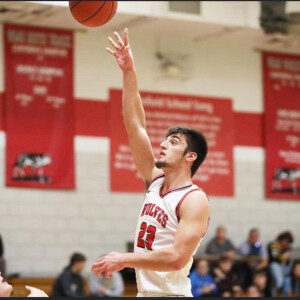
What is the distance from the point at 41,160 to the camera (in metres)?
13.4

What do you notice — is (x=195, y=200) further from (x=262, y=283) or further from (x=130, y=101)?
(x=262, y=283)

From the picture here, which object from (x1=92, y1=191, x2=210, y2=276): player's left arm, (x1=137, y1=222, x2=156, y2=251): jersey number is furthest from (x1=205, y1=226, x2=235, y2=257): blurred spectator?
(x1=92, y1=191, x2=210, y2=276): player's left arm

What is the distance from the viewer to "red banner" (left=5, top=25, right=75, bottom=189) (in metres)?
13.3

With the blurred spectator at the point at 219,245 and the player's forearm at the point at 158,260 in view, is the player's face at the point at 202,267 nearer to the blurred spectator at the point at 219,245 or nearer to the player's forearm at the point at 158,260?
the blurred spectator at the point at 219,245

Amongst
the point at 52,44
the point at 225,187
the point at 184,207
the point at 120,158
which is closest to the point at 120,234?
the point at 120,158

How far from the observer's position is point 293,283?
1405 cm

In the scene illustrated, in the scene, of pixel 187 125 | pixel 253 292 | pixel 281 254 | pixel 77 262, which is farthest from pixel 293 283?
pixel 77 262

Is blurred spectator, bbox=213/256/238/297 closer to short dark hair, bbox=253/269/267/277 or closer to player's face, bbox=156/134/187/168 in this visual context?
short dark hair, bbox=253/269/267/277

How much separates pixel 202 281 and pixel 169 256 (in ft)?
27.7

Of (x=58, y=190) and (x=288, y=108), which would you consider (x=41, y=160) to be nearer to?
(x=58, y=190)

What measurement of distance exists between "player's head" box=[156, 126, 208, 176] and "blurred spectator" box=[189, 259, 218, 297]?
25.7ft

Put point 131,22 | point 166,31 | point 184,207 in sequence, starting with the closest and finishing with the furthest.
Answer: point 184,207 → point 131,22 → point 166,31

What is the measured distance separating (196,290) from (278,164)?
383 centimetres

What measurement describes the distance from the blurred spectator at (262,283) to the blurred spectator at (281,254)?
0.50 m
